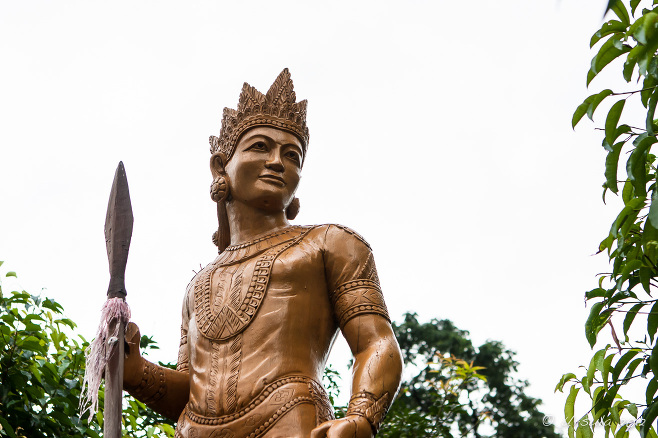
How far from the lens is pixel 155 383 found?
5.07 meters

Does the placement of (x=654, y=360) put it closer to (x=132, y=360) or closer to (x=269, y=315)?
(x=269, y=315)

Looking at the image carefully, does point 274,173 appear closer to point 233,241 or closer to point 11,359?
point 233,241

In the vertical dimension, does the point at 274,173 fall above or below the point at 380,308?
above

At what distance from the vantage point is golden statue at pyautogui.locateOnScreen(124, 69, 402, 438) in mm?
4551

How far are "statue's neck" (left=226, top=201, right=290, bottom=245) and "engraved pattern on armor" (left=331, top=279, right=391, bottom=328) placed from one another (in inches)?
26.6

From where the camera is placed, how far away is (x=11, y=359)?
20.9 ft

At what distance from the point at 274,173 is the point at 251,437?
1.52 m

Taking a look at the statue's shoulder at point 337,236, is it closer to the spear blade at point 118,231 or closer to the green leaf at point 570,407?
the spear blade at point 118,231

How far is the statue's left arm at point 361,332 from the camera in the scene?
170 inches

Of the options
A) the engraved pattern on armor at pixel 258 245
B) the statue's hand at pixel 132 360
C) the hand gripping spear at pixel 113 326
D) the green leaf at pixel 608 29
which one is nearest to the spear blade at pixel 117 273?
the hand gripping spear at pixel 113 326

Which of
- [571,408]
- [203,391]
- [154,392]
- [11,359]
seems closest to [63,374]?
[11,359]

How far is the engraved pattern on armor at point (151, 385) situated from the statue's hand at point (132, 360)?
32 mm

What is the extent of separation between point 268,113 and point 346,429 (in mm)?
2065

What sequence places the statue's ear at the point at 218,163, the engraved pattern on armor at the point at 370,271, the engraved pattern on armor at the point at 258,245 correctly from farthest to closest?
the statue's ear at the point at 218,163 < the engraved pattern on armor at the point at 258,245 < the engraved pattern on armor at the point at 370,271
